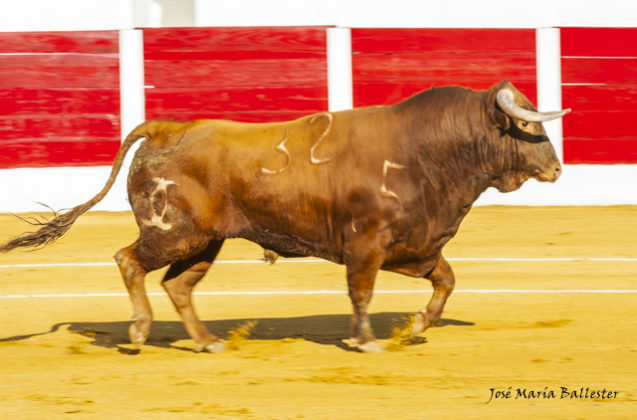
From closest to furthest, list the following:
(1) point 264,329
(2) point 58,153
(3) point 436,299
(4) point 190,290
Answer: (4) point 190,290 < (3) point 436,299 < (1) point 264,329 < (2) point 58,153

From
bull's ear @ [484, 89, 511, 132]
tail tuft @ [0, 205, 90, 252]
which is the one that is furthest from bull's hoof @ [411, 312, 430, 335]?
tail tuft @ [0, 205, 90, 252]

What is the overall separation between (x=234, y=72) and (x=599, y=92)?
415 cm

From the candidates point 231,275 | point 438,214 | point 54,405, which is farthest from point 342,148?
point 231,275

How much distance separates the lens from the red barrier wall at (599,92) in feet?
45.0

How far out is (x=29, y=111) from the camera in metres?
13.6

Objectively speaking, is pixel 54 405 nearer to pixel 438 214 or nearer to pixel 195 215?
pixel 195 215

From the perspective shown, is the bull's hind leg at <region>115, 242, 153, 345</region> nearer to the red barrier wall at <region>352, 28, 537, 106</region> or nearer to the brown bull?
the brown bull

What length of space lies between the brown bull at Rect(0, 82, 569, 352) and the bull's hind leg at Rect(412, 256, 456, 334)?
0.58 ft

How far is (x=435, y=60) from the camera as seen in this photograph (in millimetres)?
13805

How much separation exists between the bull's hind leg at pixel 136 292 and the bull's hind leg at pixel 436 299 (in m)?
1.46

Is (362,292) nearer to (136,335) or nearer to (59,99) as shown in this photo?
(136,335)

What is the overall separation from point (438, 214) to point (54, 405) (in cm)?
224

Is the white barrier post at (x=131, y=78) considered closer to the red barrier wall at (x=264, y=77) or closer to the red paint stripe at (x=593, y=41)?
the red barrier wall at (x=264, y=77)

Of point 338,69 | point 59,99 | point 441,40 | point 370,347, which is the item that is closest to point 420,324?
point 370,347
